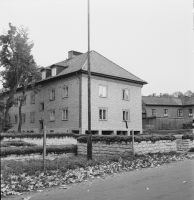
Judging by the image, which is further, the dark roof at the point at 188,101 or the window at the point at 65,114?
the dark roof at the point at 188,101

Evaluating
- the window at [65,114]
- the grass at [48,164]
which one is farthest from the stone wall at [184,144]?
the window at [65,114]

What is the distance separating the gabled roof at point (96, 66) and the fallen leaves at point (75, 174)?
13725mm

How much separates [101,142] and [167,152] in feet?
11.4

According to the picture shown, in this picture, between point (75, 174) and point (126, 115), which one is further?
point (126, 115)

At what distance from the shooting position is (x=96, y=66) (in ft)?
82.2

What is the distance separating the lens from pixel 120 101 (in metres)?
26.4

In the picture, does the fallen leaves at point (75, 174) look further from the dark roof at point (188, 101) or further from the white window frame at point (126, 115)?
the dark roof at point (188, 101)

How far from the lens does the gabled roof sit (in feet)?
78.9

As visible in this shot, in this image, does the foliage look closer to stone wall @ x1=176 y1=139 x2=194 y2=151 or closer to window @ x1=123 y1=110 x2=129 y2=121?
stone wall @ x1=176 y1=139 x2=194 y2=151

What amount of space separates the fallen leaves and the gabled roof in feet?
45.0

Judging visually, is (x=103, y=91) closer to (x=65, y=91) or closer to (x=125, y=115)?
(x=65, y=91)

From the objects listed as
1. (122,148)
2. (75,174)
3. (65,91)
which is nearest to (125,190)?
(75,174)

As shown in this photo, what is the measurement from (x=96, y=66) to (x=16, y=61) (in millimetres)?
22105

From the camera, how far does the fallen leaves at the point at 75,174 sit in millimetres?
3624
